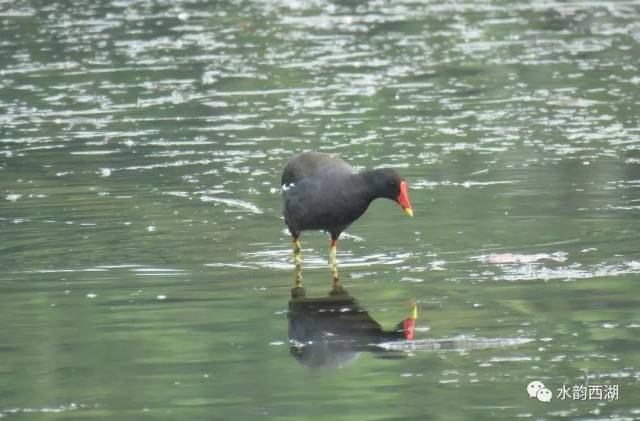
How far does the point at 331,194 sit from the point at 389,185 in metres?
0.44

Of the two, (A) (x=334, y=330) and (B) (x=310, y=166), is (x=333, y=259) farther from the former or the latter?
(A) (x=334, y=330)

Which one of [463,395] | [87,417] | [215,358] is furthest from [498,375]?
[87,417]

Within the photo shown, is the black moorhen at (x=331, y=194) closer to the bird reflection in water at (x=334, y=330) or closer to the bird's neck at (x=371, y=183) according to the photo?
the bird's neck at (x=371, y=183)

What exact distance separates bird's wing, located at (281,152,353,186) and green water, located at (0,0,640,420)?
62cm

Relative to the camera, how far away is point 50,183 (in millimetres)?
15555

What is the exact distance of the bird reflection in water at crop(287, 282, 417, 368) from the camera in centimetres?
912

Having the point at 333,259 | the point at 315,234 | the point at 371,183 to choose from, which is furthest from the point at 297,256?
the point at 315,234

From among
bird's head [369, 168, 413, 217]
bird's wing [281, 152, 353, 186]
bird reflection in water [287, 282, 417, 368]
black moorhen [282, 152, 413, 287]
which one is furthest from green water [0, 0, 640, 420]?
bird's wing [281, 152, 353, 186]

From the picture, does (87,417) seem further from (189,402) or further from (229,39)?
(229,39)

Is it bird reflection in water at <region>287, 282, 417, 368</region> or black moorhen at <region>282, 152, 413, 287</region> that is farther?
black moorhen at <region>282, 152, 413, 287</region>

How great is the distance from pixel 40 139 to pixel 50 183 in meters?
2.92

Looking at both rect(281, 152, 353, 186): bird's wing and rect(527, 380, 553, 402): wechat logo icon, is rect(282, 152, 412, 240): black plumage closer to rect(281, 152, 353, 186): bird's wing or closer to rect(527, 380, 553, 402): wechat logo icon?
rect(281, 152, 353, 186): bird's wing

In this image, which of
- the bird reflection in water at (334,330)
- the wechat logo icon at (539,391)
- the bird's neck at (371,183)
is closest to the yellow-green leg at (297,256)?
the bird's neck at (371,183)

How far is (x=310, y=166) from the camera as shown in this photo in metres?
12.0
